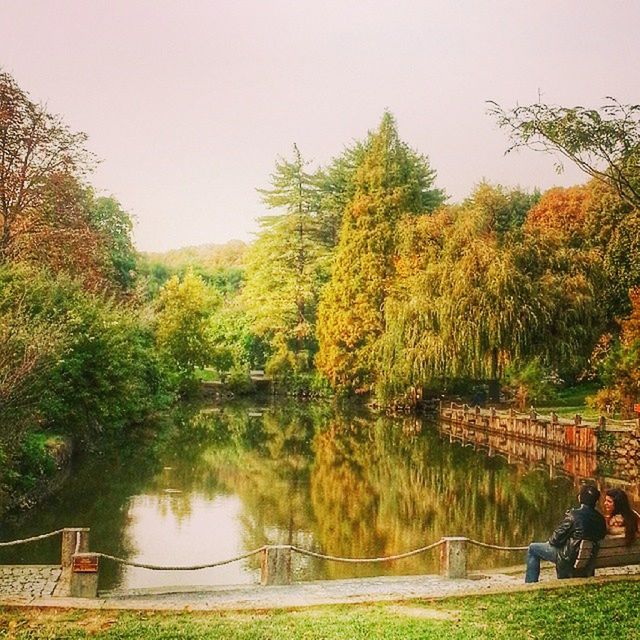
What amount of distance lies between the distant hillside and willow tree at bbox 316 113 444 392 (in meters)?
37.6

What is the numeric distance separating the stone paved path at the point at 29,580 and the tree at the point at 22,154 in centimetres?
1369

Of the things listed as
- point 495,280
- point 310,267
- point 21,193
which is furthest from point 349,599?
point 310,267

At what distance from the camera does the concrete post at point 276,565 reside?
946 cm

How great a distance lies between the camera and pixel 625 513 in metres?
9.51

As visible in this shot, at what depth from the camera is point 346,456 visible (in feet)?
78.7

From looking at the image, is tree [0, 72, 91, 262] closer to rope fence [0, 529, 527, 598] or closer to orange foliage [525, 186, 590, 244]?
rope fence [0, 529, 527, 598]

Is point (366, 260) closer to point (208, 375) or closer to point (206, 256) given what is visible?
point (208, 375)

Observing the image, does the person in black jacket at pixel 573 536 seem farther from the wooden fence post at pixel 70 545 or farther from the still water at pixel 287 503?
the wooden fence post at pixel 70 545

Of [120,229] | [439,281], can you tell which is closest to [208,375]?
[120,229]

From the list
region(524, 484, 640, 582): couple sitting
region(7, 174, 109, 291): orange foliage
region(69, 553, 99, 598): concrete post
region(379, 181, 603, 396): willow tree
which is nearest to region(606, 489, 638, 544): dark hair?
region(524, 484, 640, 582): couple sitting

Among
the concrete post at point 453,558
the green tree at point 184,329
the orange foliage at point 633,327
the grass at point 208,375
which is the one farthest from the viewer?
the grass at point 208,375

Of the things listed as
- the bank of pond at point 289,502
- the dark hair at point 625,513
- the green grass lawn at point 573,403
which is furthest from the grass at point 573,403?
the dark hair at point 625,513

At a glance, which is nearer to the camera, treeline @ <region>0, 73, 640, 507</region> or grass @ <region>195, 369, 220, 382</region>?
treeline @ <region>0, 73, 640, 507</region>

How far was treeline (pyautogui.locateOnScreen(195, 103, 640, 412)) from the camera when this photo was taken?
30453mm
